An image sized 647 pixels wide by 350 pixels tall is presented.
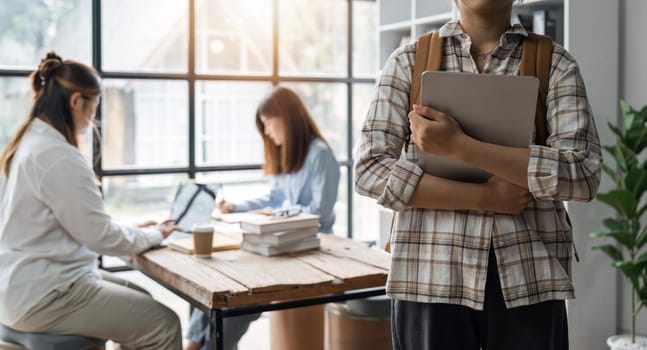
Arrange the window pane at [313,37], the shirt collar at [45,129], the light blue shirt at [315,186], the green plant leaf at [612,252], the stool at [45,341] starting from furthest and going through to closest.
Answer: the window pane at [313,37] < the light blue shirt at [315,186] < the green plant leaf at [612,252] < the shirt collar at [45,129] < the stool at [45,341]

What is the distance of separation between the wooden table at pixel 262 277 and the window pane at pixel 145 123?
1516 mm

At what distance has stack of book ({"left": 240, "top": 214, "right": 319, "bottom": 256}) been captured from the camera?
2.67 metres

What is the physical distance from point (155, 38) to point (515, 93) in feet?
10.6

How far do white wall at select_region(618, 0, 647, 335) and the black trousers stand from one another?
85.9 inches

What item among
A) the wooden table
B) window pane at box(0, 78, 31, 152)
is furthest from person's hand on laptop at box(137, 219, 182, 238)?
window pane at box(0, 78, 31, 152)

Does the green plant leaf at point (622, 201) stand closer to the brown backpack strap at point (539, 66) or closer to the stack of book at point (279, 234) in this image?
the stack of book at point (279, 234)

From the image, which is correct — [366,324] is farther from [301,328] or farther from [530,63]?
[530,63]

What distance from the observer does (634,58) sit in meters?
3.28

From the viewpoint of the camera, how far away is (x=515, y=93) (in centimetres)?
132

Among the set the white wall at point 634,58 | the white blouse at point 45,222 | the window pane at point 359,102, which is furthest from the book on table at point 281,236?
the window pane at point 359,102

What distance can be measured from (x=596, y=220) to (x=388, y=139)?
2.16 metres

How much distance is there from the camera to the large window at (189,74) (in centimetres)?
398

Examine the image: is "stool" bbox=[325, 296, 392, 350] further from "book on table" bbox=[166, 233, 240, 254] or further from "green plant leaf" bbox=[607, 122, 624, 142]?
"green plant leaf" bbox=[607, 122, 624, 142]

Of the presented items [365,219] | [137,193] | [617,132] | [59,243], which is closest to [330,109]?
[365,219]
